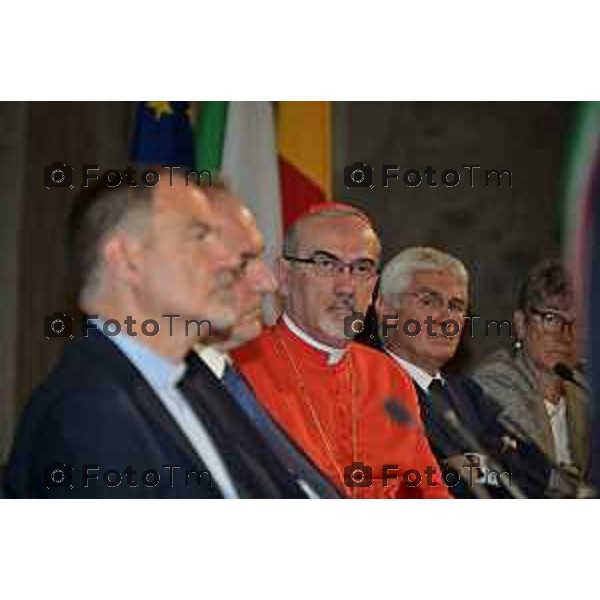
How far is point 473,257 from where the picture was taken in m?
2.82

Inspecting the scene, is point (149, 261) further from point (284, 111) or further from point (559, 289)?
point (559, 289)

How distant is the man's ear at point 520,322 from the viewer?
285 cm

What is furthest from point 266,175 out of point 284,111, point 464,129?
point 464,129

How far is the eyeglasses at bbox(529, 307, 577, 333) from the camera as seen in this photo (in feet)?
9.29

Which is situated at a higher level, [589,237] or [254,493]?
[589,237]

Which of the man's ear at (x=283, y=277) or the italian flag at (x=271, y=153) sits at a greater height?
the italian flag at (x=271, y=153)

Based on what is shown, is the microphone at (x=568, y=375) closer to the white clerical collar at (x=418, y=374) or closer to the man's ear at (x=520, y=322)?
the man's ear at (x=520, y=322)

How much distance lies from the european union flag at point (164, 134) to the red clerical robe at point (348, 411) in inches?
20.3

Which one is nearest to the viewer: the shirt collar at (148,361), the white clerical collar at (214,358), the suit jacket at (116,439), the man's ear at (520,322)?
the suit jacket at (116,439)

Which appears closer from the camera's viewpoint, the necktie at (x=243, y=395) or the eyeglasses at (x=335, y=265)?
the necktie at (x=243, y=395)

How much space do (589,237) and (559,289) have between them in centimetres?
15

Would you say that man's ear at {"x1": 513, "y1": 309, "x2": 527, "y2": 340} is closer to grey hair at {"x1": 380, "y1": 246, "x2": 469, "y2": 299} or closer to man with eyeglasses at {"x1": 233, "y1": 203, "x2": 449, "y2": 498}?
grey hair at {"x1": 380, "y1": 246, "x2": 469, "y2": 299}

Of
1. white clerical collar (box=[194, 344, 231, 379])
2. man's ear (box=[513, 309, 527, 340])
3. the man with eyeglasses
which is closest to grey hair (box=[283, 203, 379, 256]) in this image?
the man with eyeglasses

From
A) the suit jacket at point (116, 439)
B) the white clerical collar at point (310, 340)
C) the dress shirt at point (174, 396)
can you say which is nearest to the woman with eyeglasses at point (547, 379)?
the white clerical collar at point (310, 340)
